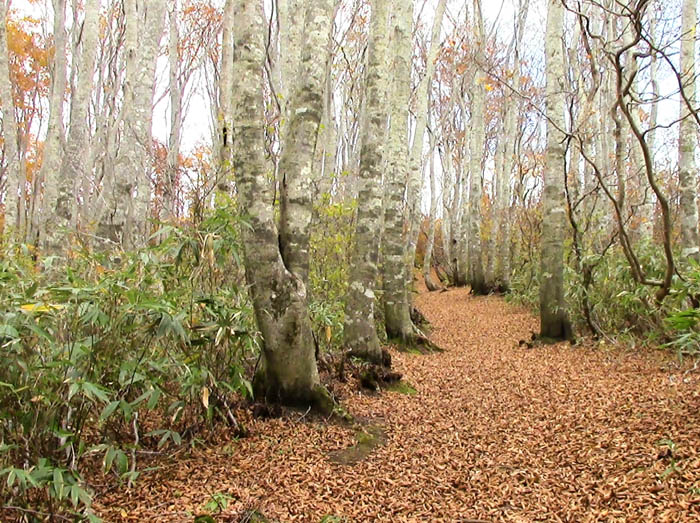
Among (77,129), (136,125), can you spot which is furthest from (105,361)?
(77,129)

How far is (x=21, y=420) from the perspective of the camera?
1.94 m

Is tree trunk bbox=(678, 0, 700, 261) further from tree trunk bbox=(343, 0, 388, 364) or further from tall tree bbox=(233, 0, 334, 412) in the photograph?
tall tree bbox=(233, 0, 334, 412)

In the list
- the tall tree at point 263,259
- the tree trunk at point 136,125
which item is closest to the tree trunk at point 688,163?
the tall tree at point 263,259

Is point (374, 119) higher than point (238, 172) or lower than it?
higher

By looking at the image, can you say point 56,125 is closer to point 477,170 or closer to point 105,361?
point 105,361

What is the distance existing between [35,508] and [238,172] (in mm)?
2172

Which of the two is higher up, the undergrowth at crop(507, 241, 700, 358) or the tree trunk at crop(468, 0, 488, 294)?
the tree trunk at crop(468, 0, 488, 294)

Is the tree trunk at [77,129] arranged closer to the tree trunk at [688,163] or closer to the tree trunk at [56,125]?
the tree trunk at [56,125]

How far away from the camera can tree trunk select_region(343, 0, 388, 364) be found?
5.36 metres

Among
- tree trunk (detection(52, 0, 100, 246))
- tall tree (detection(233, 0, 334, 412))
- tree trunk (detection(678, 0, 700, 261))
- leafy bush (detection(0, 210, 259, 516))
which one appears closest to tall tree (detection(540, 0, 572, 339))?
tree trunk (detection(678, 0, 700, 261))

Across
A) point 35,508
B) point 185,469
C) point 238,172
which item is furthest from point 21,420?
point 238,172

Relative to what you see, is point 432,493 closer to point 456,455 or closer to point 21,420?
point 456,455

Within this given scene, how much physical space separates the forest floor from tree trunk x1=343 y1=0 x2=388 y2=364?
119cm

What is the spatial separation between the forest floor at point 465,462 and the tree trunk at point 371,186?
1.19m
